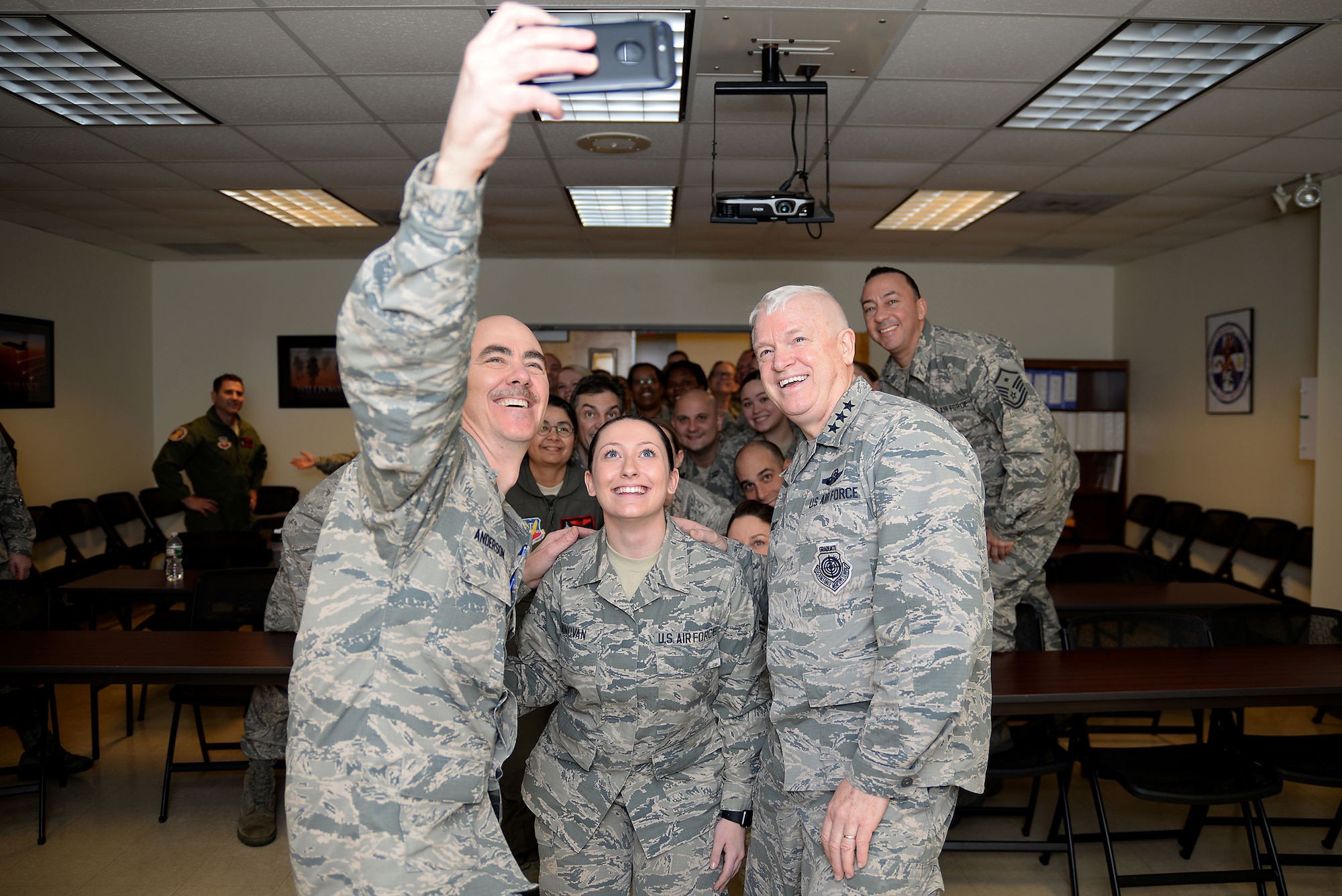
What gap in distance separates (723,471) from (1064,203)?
3.36 m

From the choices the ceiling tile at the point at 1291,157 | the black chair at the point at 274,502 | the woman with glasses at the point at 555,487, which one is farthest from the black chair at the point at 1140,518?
the black chair at the point at 274,502

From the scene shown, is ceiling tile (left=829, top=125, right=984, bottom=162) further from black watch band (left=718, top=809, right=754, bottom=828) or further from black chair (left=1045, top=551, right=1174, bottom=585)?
black watch band (left=718, top=809, right=754, bottom=828)

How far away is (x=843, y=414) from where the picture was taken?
175 centimetres

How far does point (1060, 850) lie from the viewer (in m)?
2.95

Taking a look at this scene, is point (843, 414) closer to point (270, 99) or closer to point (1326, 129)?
point (270, 99)

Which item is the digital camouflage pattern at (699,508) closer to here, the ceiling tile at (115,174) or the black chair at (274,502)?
the ceiling tile at (115,174)

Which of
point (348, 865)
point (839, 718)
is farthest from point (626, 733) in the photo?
point (348, 865)

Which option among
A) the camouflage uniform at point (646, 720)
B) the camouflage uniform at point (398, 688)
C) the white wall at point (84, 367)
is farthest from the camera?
the white wall at point (84, 367)

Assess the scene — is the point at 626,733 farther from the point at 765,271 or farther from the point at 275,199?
the point at 765,271

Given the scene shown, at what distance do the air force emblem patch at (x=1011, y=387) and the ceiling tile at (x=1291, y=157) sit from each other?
2379 millimetres

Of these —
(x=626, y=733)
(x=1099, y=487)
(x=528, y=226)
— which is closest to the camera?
(x=626, y=733)

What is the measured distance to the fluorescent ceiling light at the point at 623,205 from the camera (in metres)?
5.64

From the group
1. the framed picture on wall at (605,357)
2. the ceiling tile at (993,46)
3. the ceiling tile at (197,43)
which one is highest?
the ceiling tile at (993,46)

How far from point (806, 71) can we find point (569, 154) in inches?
63.5
